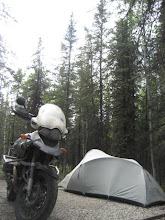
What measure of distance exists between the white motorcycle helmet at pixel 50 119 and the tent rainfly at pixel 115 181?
11.6ft

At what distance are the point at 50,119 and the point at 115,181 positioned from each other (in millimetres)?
3963

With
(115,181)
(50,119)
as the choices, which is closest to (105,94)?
(115,181)

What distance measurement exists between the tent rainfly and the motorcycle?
3450 millimetres

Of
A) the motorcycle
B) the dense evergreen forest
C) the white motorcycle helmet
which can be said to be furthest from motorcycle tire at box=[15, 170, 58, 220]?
the dense evergreen forest

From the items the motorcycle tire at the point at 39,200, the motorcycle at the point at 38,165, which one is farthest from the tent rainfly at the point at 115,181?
the motorcycle tire at the point at 39,200

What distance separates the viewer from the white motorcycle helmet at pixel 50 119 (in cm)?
316

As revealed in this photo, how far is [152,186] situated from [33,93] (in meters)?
14.0

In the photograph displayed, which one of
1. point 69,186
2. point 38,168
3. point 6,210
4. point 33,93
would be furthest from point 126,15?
point 33,93

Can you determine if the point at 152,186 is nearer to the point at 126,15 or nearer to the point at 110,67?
the point at 126,15

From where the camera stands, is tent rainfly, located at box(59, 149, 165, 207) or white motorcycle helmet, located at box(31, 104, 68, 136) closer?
white motorcycle helmet, located at box(31, 104, 68, 136)

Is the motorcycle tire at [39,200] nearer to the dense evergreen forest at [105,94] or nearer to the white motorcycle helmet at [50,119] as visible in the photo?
the white motorcycle helmet at [50,119]

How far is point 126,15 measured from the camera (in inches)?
167

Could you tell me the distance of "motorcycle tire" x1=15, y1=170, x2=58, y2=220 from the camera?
2680mm

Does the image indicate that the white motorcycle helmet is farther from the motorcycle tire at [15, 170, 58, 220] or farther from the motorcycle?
the motorcycle tire at [15, 170, 58, 220]
